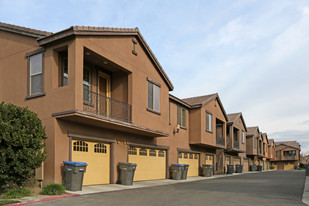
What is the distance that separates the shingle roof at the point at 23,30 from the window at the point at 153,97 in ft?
22.4

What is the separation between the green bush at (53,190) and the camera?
1164 cm

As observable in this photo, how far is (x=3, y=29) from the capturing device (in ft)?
53.3

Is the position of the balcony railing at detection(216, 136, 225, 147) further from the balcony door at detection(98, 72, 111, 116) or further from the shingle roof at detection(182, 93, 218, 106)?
the balcony door at detection(98, 72, 111, 116)

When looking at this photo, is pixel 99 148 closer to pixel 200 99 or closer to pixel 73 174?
pixel 73 174

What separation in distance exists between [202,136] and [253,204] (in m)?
15.2

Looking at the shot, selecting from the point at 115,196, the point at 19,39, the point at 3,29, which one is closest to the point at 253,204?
the point at 115,196

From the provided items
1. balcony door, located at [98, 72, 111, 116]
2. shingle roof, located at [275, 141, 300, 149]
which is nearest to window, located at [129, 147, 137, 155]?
balcony door, located at [98, 72, 111, 116]

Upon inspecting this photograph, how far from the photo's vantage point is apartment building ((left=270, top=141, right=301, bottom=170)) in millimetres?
76062

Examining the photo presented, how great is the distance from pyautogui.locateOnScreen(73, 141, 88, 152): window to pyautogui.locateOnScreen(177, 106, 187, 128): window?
1060 centimetres

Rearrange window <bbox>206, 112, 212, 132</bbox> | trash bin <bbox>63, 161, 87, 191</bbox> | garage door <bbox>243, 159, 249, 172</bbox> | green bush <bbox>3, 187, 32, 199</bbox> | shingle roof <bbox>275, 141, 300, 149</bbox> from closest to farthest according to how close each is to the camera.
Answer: green bush <bbox>3, 187, 32, 199</bbox>, trash bin <bbox>63, 161, 87, 191</bbox>, window <bbox>206, 112, 212, 132</bbox>, garage door <bbox>243, 159, 249, 172</bbox>, shingle roof <bbox>275, 141, 300, 149</bbox>

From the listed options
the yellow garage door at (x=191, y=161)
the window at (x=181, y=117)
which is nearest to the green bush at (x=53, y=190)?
the yellow garage door at (x=191, y=161)

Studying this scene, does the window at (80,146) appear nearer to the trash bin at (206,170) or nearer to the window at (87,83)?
the window at (87,83)

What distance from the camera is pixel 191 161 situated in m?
25.9

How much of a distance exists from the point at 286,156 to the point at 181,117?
6189cm
